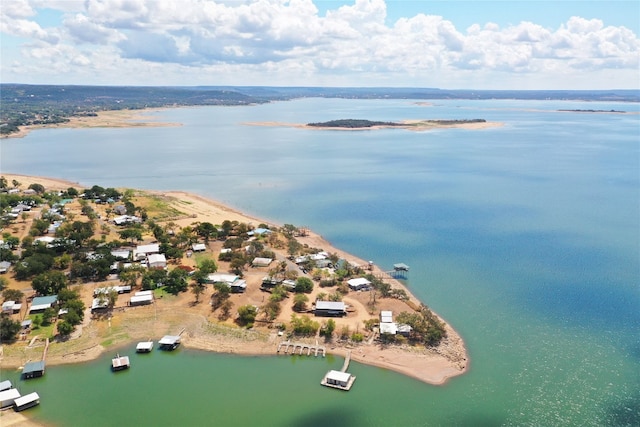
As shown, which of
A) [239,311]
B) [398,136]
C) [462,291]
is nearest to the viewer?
[239,311]

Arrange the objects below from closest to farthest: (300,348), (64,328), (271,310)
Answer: (300,348)
(64,328)
(271,310)

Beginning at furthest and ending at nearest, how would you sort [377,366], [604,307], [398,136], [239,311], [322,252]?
1. [398,136]
2. [322,252]
3. [604,307]
4. [239,311]
5. [377,366]

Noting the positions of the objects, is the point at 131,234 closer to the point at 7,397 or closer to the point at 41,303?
the point at 41,303

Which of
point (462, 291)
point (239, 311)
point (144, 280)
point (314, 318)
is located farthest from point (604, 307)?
point (144, 280)

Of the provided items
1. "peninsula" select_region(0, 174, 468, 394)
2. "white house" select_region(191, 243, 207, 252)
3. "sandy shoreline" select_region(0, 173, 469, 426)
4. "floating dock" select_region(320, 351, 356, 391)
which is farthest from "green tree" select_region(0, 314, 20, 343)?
"floating dock" select_region(320, 351, 356, 391)

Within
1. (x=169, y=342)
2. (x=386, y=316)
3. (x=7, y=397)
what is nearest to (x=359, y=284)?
(x=386, y=316)

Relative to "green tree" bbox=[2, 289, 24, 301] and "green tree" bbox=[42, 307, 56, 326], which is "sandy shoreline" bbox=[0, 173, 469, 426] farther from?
"green tree" bbox=[2, 289, 24, 301]

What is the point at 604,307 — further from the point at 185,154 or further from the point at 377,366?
the point at 185,154
